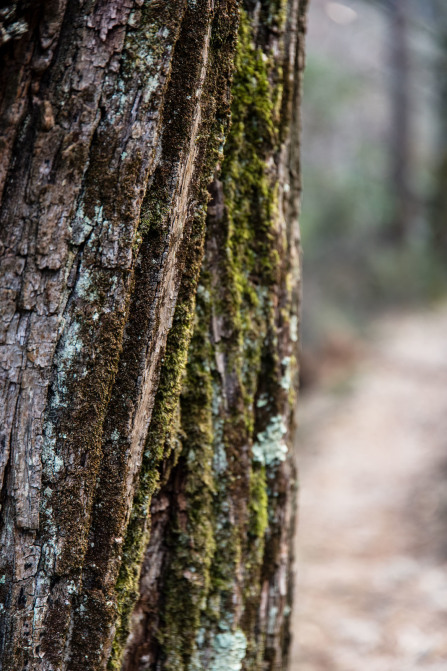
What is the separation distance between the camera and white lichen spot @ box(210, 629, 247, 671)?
1.42m

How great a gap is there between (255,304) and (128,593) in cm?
76

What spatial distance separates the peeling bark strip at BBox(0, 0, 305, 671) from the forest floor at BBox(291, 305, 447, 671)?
2.57 m

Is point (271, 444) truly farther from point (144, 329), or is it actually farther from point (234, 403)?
point (144, 329)

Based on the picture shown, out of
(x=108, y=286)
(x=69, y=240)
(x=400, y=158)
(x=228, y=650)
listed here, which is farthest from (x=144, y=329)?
(x=400, y=158)

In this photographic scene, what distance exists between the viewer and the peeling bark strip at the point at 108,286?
3.26 ft

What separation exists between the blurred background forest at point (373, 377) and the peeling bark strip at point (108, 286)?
101 inches

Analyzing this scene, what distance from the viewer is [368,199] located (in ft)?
45.7

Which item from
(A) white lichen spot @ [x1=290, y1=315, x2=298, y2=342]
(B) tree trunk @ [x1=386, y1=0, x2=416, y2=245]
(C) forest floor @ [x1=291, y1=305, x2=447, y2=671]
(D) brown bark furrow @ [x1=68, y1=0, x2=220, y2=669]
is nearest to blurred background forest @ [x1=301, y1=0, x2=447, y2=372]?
(B) tree trunk @ [x1=386, y1=0, x2=416, y2=245]

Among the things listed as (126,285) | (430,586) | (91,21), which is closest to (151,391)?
(126,285)

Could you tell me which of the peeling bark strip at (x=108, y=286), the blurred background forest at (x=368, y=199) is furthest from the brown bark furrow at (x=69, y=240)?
the blurred background forest at (x=368, y=199)

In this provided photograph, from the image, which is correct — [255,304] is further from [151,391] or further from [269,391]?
[151,391]

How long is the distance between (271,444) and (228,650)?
1.81 ft

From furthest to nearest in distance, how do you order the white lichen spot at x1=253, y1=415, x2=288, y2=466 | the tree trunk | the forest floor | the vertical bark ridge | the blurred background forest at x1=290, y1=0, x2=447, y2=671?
1. the tree trunk
2. the blurred background forest at x1=290, y1=0, x2=447, y2=671
3. the forest floor
4. the white lichen spot at x1=253, y1=415, x2=288, y2=466
5. the vertical bark ridge

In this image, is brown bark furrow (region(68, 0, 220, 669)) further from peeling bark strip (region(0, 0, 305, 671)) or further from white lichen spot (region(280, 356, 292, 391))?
white lichen spot (region(280, 356, 292, 391))
